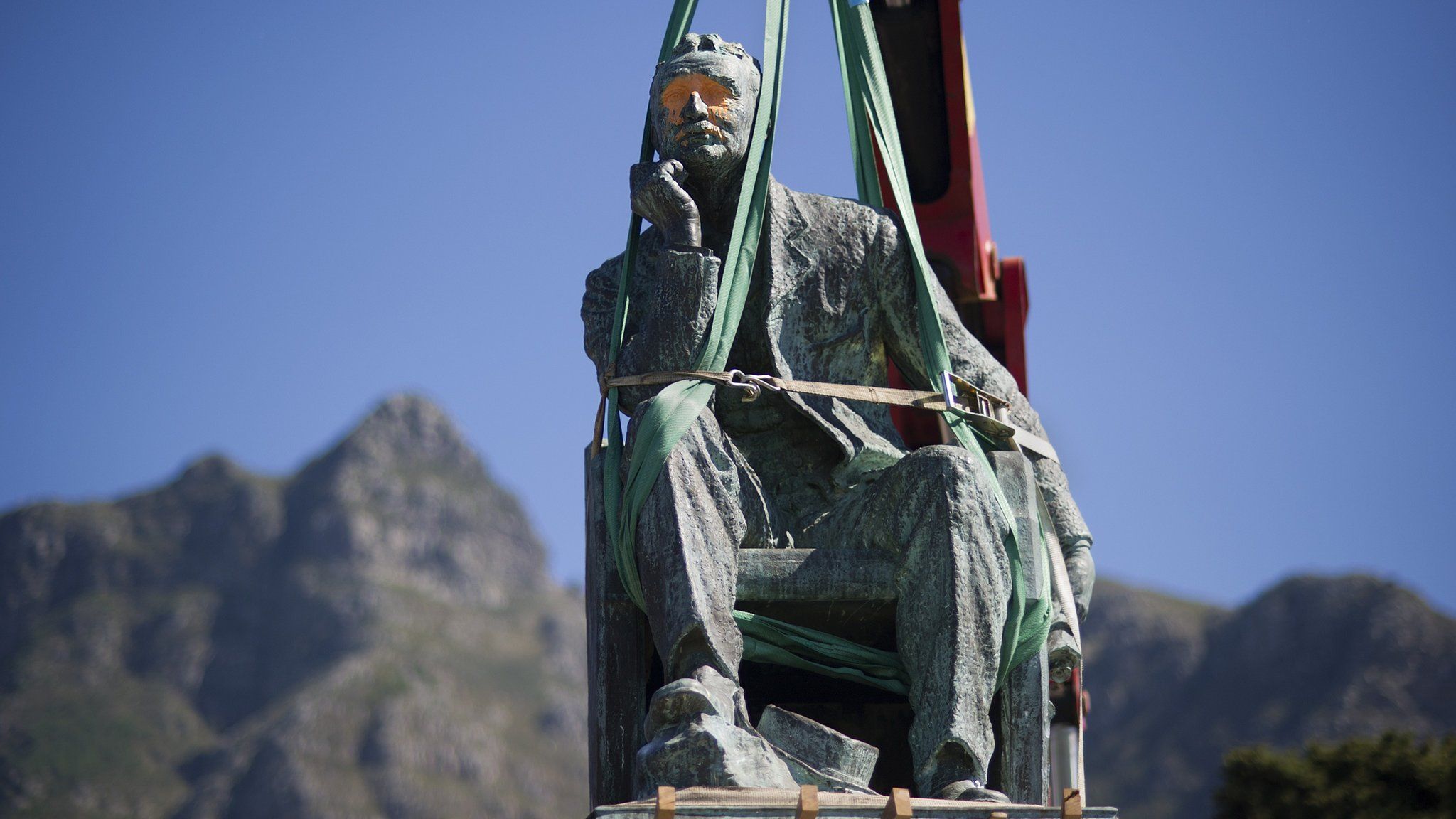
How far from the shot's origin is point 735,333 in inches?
274

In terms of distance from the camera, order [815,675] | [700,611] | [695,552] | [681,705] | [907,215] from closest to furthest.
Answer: [681,705]
[700,611]
[695,552]
[815,675]
[907,215]

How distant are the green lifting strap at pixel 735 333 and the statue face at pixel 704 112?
73 mm

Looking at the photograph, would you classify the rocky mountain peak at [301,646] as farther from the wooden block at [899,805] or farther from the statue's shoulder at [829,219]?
the wooden block at [899,805]

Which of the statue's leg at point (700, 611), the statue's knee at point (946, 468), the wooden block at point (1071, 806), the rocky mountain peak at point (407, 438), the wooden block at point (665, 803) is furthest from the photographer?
the rocky mountain peak at point (407, 438)

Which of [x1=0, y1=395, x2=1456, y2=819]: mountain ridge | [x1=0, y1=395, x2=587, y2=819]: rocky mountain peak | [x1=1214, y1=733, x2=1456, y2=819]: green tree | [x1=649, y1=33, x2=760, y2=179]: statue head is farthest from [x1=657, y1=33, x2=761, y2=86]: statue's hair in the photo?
[x1=0, y1=395, x2=587, y2=819]: rocky mountain peak

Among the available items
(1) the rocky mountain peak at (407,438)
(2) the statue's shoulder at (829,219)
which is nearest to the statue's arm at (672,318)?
(2) the statue's shoulder at (829,219)

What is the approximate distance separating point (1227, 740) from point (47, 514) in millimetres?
81424

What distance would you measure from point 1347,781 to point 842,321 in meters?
13.2

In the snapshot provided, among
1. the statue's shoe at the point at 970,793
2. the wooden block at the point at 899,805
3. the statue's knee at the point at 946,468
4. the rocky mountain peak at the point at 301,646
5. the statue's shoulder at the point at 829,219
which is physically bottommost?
the rocky mountain peak at the point at 301,646

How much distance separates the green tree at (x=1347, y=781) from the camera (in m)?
16.9

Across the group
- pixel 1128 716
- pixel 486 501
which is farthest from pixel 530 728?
pixel 1128 716

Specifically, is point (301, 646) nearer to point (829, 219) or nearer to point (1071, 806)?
point (829, 219)

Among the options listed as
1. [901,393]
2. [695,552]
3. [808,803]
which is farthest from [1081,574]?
[808,803]

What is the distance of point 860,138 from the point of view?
24.8ft
